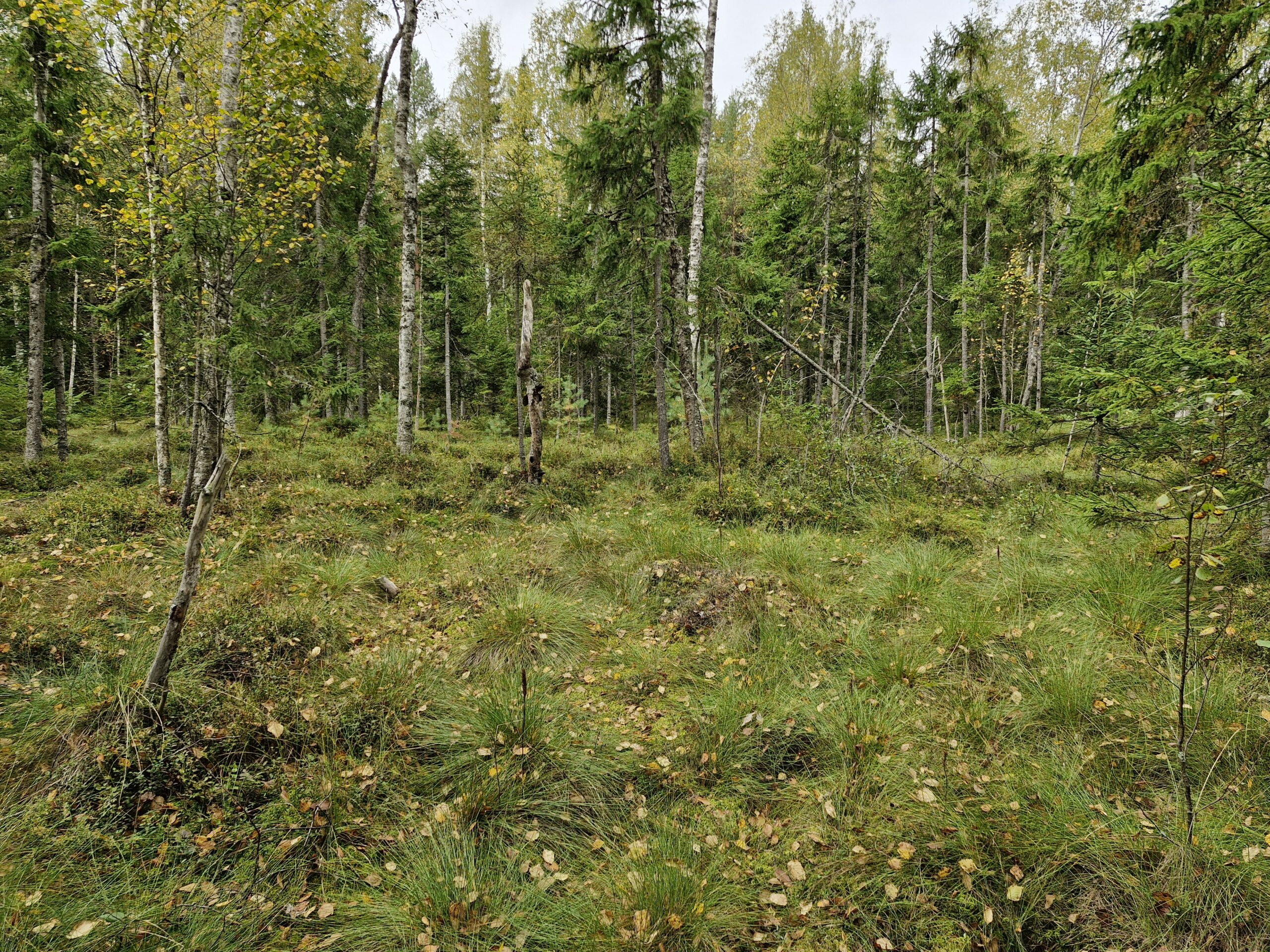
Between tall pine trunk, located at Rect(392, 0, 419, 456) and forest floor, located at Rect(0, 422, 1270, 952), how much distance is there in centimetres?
557

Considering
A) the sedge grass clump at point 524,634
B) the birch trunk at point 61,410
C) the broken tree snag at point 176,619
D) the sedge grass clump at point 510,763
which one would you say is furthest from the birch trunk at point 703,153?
the birch trunk at point 61,410

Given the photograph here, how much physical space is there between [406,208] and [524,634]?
10448 mm

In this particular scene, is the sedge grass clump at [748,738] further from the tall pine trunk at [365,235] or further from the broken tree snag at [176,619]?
the tall pine trunk at [365,235]

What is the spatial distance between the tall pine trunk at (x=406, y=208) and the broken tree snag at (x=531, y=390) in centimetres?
305

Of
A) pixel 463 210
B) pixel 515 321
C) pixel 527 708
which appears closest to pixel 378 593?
pixel 527 708

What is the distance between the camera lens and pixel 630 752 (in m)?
3.56

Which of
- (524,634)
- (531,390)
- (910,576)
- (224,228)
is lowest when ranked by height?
(524,634)

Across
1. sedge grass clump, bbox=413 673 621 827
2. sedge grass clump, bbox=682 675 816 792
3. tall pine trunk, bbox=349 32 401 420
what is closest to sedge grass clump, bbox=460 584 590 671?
sedge grass clump, bbox=413 673 621 827

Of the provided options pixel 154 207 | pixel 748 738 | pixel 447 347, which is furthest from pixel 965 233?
pixel 154 207

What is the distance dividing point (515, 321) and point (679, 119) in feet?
41.1

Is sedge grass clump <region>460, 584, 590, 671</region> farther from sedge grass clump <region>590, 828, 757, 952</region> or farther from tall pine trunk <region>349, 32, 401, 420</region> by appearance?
tall pine trunk <region>349, 32, 401, 420</region>

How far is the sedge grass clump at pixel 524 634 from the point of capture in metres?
4.52

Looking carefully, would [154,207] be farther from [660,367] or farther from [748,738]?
[748,738]

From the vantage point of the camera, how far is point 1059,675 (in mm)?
3584
